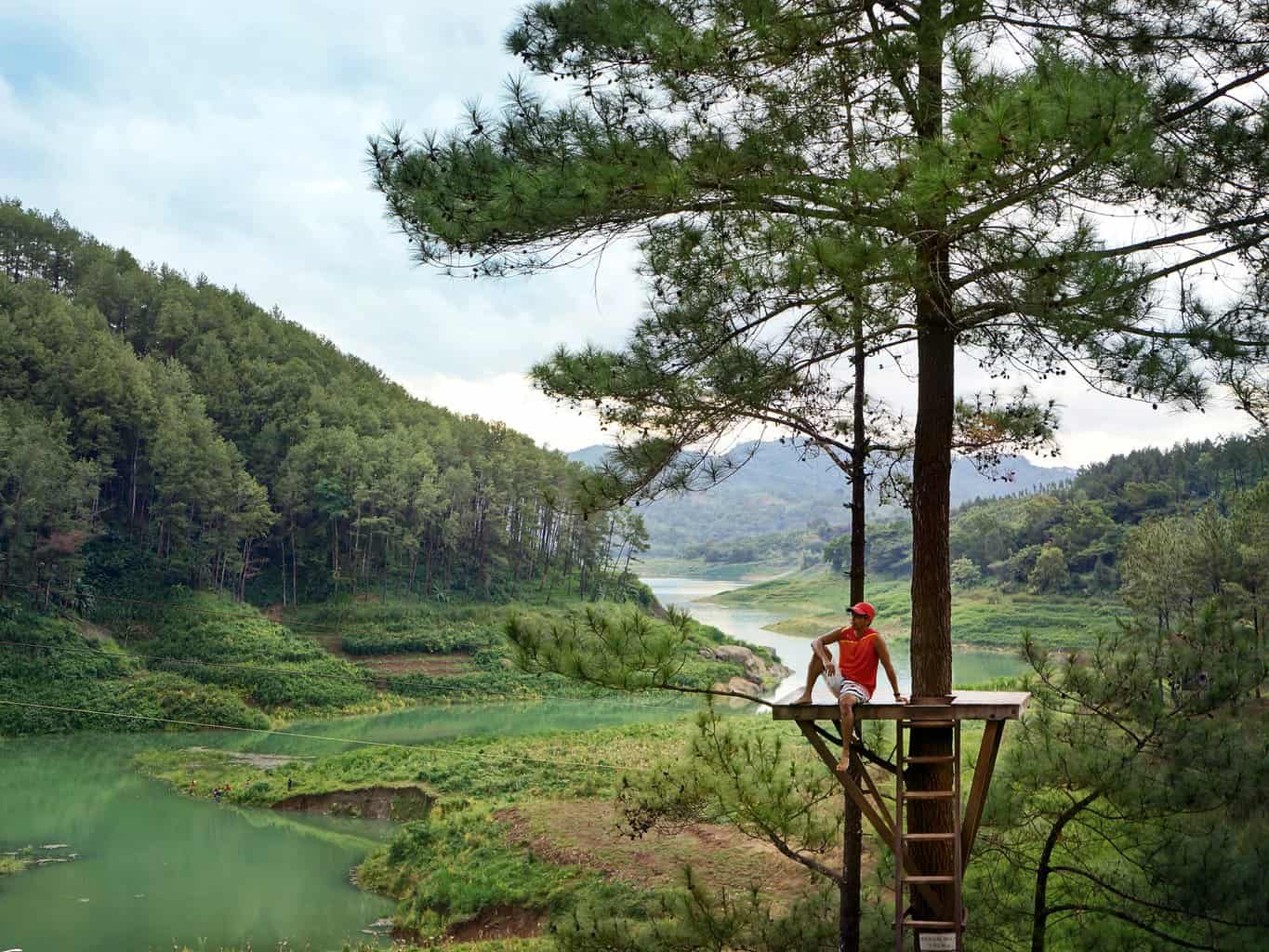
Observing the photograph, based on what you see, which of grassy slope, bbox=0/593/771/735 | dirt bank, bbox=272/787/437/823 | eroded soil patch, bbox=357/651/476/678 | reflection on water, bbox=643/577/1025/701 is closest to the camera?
dirt bank, bbox=272/787/437/823

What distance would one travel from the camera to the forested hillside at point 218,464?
34906 millimetres

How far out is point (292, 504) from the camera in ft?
136

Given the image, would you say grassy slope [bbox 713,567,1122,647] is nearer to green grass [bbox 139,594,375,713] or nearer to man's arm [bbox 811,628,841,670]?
green grass [bbox 139,594,375,713]

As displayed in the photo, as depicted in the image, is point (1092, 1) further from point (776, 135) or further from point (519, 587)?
point (519, 587)

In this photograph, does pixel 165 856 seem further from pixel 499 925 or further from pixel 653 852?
pixel 653 852

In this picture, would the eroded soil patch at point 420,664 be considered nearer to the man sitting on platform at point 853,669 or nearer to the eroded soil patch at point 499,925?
the eroded soil patch at point 499,925

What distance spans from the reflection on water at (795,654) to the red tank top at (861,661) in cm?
23

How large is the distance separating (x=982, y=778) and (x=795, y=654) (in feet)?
133

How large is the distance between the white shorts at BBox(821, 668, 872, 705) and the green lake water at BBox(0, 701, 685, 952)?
29.1 ft

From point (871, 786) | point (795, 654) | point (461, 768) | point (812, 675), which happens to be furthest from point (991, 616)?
point (812, 675)

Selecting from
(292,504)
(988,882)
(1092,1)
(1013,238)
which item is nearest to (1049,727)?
(988,882)

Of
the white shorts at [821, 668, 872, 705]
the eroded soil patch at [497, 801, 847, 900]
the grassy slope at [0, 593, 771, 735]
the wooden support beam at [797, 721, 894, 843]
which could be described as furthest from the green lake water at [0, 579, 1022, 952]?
the white shorts at [821, 668, 872, 705]

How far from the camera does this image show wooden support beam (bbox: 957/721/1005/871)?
5.09 meters

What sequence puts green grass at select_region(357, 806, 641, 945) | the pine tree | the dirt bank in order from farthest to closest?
the dirt bank → green grass at select_region(357, 806, 641, 945) → the pine tree
